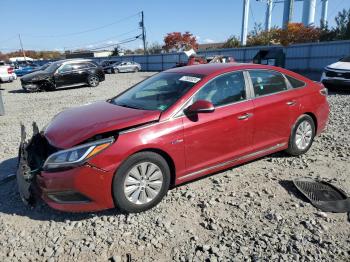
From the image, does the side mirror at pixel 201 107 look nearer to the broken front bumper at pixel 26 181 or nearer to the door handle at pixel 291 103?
the door handle at pixel 291 103

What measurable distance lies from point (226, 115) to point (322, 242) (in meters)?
1.80

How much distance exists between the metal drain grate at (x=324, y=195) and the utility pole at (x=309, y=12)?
4202cm

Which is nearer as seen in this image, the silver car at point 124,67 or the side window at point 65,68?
the side window at point 65,68

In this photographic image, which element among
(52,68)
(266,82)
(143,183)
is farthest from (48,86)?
(143,183)

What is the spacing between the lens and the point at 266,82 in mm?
4742

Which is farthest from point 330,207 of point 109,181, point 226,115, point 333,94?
point 333,94

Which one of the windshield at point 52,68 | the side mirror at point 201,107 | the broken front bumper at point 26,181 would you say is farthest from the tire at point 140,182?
the windshield at point 52,68

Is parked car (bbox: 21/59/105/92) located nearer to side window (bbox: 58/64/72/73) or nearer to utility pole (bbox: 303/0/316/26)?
side window (bbox: 58/64/72/73)

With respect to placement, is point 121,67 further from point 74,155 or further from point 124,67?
point 74,155

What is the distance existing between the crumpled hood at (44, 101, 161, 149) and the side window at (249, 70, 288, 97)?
63.7 inches

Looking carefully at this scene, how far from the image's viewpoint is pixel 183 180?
3.98 meters

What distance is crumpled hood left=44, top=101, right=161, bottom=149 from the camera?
3518 mm

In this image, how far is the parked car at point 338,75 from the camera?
1127cm

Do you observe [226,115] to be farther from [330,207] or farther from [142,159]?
[330,207]
